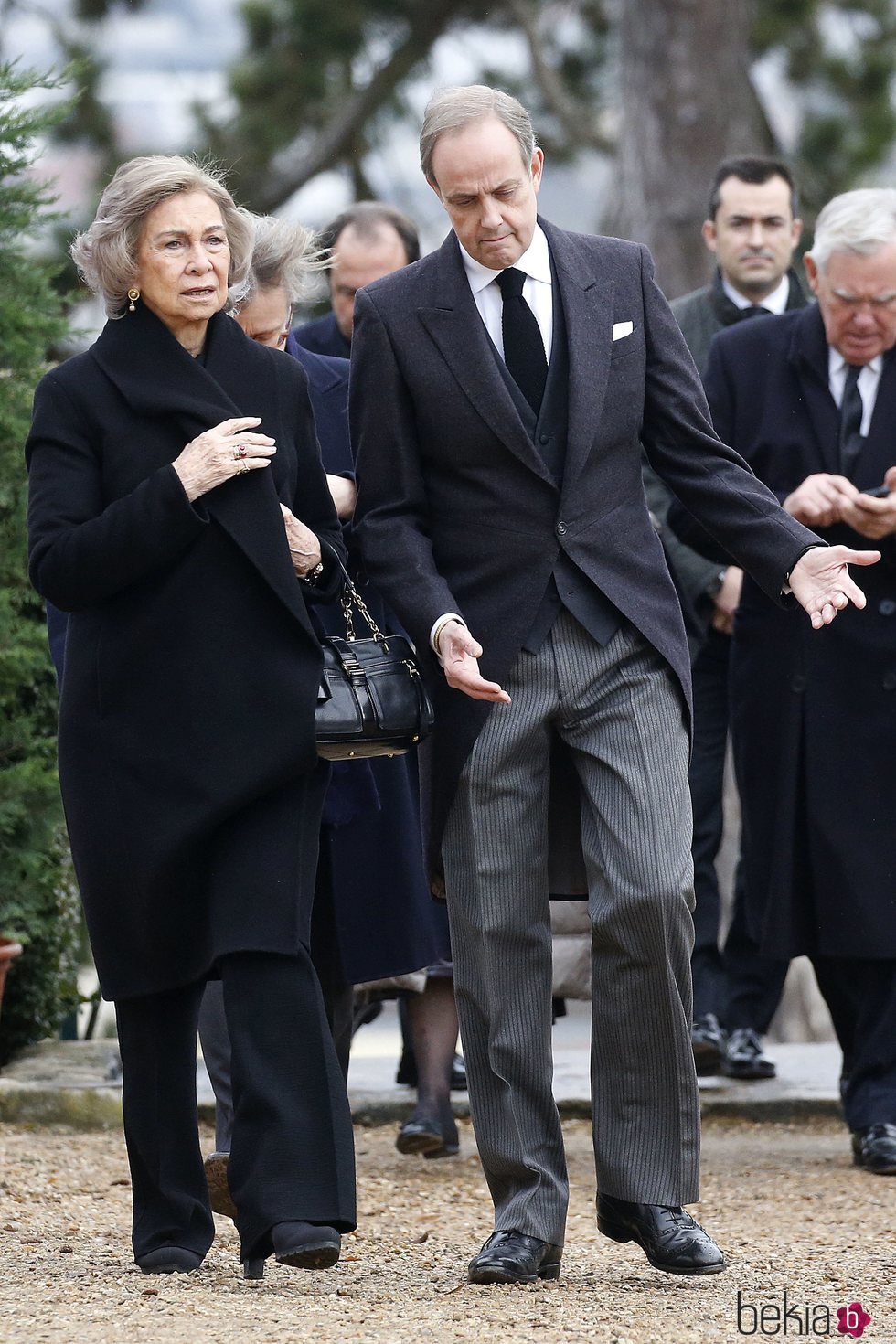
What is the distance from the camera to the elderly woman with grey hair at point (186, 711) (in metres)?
3.68

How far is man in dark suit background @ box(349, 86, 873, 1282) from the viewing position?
385 centimetres

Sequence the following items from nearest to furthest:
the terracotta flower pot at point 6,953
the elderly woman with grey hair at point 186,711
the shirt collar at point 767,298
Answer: the elderly woman with grey hair at point 186,711
the terracotta flower pot at point 6,953
the shirt collar at point 767,298

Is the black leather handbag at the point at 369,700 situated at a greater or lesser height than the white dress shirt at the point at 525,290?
lesser

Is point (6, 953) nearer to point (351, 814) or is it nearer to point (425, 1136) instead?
point (425, 1136)

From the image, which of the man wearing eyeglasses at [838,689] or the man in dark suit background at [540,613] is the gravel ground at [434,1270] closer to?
the man in dark suit background at [540,613]

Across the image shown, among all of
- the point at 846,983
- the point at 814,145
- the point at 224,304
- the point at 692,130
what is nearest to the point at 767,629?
the point at 846,983

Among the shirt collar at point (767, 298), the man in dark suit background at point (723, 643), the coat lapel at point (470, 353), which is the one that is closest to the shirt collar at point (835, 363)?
the man in dark suit background at point (723, 643)

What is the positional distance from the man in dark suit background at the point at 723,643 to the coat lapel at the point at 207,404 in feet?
7.53

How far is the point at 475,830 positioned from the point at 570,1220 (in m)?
1.39

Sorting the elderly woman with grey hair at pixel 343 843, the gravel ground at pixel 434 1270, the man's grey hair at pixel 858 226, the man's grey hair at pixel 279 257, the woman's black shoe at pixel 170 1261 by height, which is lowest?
the gravel ground at pixel 434 1270

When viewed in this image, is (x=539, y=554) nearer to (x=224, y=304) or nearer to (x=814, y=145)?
(x=224, y=304)

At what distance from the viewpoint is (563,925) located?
528cm

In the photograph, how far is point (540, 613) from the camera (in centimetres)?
392

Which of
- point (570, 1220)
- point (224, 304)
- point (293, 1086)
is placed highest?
point (224, 304)
